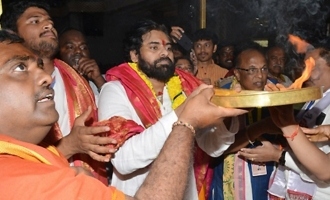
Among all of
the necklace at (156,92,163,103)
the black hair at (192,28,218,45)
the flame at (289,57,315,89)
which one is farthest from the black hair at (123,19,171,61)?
the black hair at (192,28,218,45)

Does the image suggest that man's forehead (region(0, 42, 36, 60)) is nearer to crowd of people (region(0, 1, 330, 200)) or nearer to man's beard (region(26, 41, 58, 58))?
crowd of people (region(0, 1, 330, 200))

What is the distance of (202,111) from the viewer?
5.45 ft

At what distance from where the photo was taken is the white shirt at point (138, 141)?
6.39ft

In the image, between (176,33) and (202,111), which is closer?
(202,111)

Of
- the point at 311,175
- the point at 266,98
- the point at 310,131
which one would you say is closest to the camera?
the point at 266,98

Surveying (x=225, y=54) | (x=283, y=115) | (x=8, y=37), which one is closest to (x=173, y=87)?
(x=283, y=115)

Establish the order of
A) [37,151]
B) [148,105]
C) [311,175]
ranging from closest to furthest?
[37,151] < [311,175] < [148,105]

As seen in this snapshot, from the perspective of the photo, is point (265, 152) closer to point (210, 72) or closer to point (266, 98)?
point (266, 98)

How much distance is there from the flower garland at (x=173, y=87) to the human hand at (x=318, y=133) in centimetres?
81

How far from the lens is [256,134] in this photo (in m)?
2.56

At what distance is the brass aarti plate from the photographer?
1.56 meters

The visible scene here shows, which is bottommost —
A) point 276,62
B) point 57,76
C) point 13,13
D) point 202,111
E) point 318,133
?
point 276,62

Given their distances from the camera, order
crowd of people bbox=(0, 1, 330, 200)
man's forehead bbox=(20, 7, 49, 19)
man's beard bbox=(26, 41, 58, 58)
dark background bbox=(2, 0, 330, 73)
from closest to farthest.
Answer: crowd of people bbox=(0, 1, 330, 200) → man's beard bbox=(26, 41, 58, 58) → man's forehead bbox=(20, 7, 49, 19) → dark background bbox=(2, 0, 330, 73)

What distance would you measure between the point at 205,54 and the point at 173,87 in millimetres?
2603
